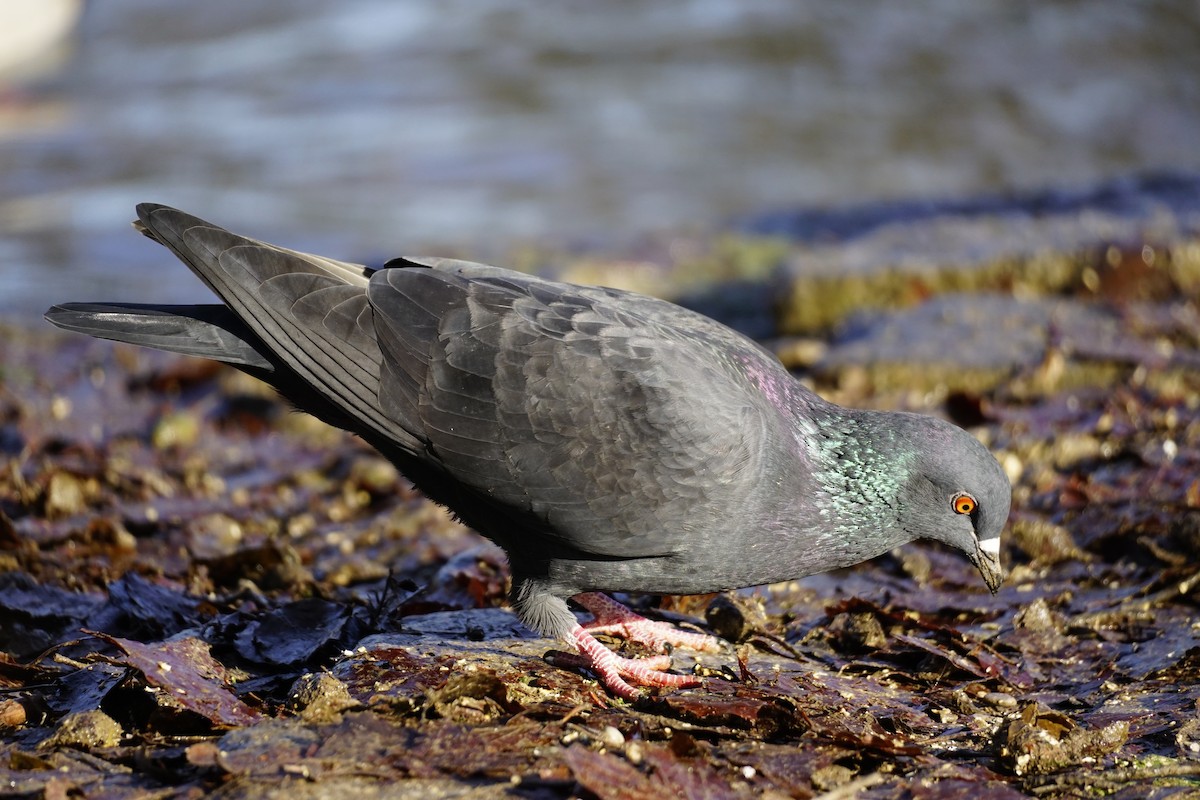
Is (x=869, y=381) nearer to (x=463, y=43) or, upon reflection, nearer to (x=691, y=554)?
(x=691, y=554)

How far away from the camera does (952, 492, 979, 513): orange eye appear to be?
15.3ft

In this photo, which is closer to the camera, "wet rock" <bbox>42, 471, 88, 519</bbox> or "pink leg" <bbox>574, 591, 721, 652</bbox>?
"pink leg" <bbox>574, 591, 721, 652</bbox>

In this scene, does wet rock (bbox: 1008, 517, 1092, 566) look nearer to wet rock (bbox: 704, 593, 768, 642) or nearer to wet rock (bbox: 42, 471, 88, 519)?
wet rock (bbox: 704, 593, 768, 642)

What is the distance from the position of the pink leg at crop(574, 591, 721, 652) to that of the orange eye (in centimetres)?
107

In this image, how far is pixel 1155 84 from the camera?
1762cm

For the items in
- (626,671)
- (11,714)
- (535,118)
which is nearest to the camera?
(11,714)

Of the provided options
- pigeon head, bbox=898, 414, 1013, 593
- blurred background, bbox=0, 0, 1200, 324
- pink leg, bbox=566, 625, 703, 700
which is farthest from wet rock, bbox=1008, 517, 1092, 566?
blurred background, bbox=0, 0, 1200, 324

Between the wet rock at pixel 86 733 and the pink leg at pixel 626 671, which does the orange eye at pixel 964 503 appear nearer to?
the pink leg at pixel 626 671

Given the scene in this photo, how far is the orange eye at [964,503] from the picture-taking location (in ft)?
15.3

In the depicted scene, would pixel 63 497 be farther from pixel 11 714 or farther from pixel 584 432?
pixel 584 432

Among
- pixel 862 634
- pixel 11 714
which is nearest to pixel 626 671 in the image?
pixel 862 634

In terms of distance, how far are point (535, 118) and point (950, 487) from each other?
13.5 metres

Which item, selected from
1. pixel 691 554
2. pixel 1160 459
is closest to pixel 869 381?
pixel 1160 459

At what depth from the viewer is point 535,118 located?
1727 cm
